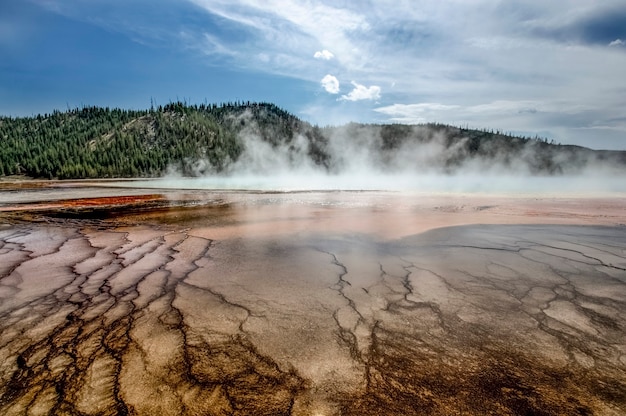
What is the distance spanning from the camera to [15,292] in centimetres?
501

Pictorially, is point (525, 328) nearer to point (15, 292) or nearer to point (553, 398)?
point (553, 398)

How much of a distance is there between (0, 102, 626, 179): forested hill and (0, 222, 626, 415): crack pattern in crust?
84751 mm

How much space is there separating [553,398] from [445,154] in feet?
479

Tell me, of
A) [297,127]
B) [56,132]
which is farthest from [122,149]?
[297,127]

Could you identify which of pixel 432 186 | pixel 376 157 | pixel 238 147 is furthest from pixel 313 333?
pixel 376 157

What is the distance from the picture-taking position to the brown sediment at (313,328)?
8.87ft

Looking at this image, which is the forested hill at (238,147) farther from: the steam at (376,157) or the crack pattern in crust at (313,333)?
the crack pattern in crust at (313,333)

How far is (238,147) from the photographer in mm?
118812

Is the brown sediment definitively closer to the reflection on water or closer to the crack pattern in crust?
the crack pattern in crust

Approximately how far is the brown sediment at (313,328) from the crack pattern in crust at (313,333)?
0.02m

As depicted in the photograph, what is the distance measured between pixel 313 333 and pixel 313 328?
0.40 ft

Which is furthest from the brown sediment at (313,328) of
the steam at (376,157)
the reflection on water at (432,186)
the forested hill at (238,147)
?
the steam at (376,157)

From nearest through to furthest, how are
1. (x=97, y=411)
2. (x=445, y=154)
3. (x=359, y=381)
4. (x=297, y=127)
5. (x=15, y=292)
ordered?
(x=97, y=411) < (x=359, y=381) < (x=15, y=292) < (x=445, y=154) < (x=297, y=127)

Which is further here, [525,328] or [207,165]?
[207,165]
